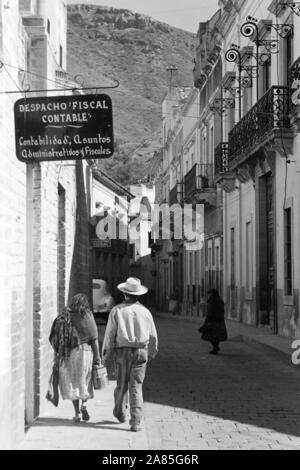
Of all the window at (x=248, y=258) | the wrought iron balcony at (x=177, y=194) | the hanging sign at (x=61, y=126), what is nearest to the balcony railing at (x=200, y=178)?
the wrought iron balcony at (x=177, y=194)

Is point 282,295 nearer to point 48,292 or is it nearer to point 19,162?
point 48,292

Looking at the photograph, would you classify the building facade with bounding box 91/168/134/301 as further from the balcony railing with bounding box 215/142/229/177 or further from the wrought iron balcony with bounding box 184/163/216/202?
the balcony railing with bounding box 215/142/229/177

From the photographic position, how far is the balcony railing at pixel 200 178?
31.9 m

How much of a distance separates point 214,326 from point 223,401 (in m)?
6.05

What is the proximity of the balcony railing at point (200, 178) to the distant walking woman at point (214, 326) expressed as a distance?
47.1ft

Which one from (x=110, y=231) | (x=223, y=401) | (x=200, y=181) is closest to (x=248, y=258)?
(x=200, y=181)

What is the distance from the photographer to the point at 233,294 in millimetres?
26781

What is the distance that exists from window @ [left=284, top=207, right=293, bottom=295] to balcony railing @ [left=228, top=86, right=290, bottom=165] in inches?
77.1

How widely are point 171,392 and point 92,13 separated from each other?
103m

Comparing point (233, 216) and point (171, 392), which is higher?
point (233, 216)

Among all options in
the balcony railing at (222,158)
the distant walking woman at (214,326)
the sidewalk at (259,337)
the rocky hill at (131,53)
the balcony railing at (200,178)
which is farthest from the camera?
the rocky hill at (131,53)

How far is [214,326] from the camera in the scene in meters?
17.0

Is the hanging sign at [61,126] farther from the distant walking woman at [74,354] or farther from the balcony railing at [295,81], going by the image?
the balcony railing at [295,81]

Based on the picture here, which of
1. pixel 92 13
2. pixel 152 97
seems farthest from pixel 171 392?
A: pixel 92 13
